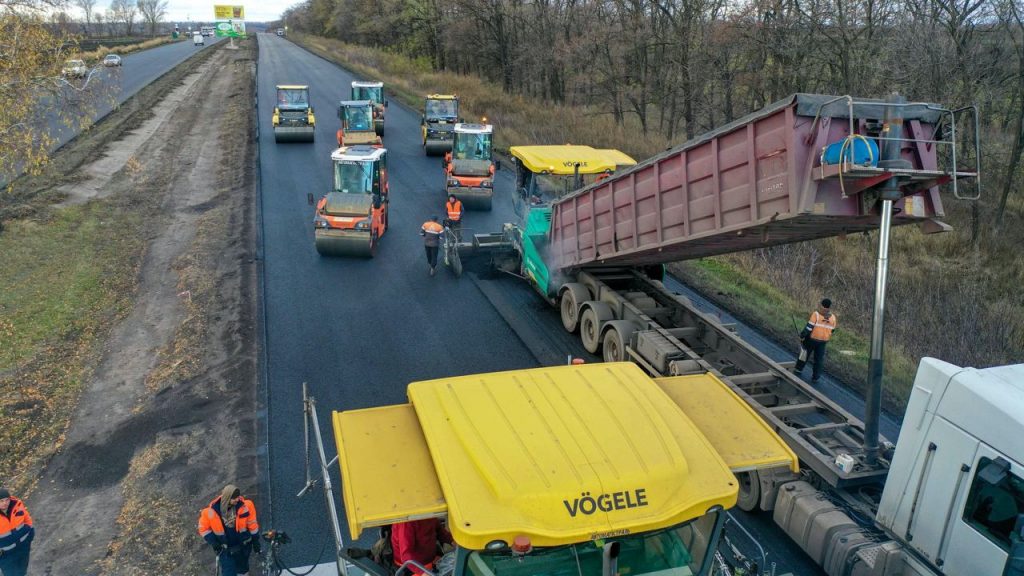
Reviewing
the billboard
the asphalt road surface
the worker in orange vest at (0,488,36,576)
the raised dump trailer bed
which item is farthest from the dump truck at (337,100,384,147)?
the billboard

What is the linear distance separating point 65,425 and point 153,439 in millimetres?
1662

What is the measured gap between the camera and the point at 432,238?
14.1 metres

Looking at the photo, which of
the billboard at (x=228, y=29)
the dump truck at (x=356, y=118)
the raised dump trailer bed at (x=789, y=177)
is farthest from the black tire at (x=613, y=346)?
the billboard at (x=228, y=29)

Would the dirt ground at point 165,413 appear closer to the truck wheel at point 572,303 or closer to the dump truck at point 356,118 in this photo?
the dump truck at point 356,118

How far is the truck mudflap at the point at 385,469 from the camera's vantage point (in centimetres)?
386

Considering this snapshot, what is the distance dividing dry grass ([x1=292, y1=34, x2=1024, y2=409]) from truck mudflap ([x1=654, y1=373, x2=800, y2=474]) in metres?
5.88

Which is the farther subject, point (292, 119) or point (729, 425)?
point (292, 119)

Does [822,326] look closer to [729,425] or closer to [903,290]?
[729,425]

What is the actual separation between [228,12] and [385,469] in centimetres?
7754

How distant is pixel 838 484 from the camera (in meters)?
Answer: 6.62

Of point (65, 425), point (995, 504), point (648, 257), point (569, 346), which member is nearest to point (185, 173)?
point (65, 425)

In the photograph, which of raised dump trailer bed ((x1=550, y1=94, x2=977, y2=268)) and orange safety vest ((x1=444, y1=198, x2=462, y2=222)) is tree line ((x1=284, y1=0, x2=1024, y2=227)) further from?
raised dump trailer bed ((x1=550, y1=94, x2=977, y2=268))

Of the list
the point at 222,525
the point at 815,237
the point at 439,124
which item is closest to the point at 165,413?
the point at 222,525

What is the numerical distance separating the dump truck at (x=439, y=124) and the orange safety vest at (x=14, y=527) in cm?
1968
